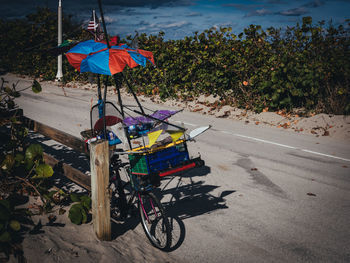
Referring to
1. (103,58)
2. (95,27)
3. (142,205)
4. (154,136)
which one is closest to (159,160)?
(154,136)

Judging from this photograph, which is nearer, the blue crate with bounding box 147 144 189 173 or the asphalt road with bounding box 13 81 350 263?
the blue crate with bounding box 147 144 189 173

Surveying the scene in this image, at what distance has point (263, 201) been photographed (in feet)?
16.0

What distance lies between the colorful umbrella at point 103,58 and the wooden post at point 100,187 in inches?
33.4

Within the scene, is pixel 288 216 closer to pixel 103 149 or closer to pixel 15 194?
pixel 103 149

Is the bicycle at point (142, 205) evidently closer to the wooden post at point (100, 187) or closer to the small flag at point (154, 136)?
the wooden post at point (100, 187)

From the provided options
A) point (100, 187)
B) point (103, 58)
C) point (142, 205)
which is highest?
point (103, 58)

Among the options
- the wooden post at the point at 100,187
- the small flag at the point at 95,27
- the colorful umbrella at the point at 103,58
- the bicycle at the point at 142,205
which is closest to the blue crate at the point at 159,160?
the bicycle at the point at 142,205

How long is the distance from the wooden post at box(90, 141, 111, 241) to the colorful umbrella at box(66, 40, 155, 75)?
2.78 feet

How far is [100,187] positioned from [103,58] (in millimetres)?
1504

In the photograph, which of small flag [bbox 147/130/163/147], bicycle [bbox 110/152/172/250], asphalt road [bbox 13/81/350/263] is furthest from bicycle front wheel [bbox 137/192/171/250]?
small flag [bbox 147/130/163/147]

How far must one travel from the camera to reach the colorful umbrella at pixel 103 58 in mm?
3021

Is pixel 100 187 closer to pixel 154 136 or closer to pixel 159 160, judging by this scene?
pixel 159 160

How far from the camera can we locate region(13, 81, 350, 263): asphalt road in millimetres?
3648

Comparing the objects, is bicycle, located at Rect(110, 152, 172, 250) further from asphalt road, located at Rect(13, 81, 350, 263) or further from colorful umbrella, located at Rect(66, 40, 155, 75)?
colorful umbrella, located at Rect(66, 40, 155, 75)
